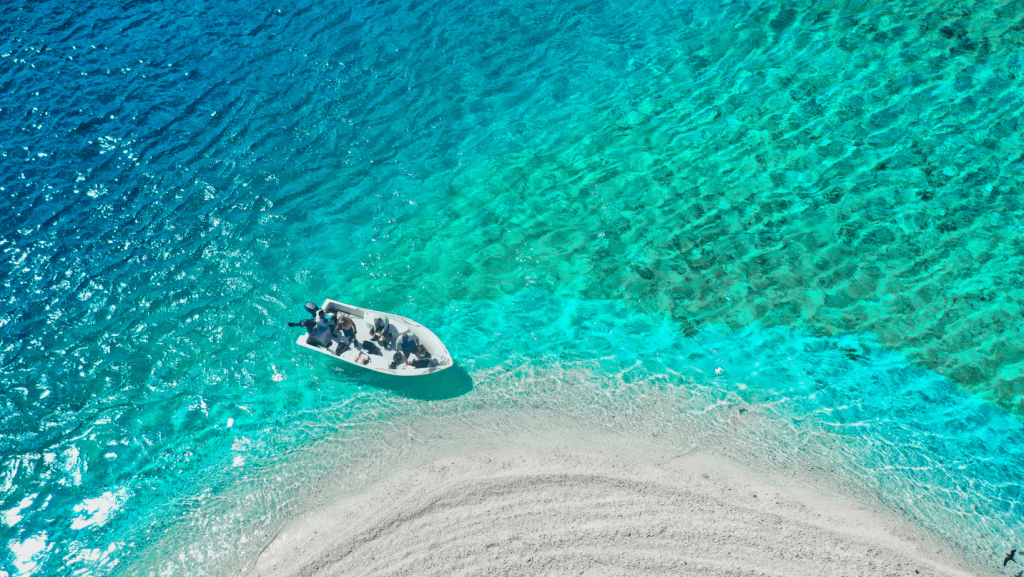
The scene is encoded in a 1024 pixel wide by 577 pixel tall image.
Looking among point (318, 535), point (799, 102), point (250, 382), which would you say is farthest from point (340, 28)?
point (318, 535)

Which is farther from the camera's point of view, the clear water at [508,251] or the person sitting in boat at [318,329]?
the person sitting in boat at [318,329]

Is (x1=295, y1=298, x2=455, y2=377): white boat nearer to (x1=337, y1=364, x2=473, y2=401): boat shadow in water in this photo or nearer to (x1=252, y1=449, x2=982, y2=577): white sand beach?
(x1=337, y1=364, x2=473, y2=401): boat shadow in water

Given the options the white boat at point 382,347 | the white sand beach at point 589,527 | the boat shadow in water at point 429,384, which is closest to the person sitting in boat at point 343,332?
the white boat at point 382,347

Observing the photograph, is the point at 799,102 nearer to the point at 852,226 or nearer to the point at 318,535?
the point at 852,226

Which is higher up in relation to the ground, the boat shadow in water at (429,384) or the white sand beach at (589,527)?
the boat shadow in water at (429,384)

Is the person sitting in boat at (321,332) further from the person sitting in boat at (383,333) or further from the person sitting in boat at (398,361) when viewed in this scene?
the person sitting in boat at (398,361)

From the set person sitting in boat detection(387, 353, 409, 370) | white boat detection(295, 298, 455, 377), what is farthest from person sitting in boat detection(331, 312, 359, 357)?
person sitting in boat detection(387, 353, 409, 370)
